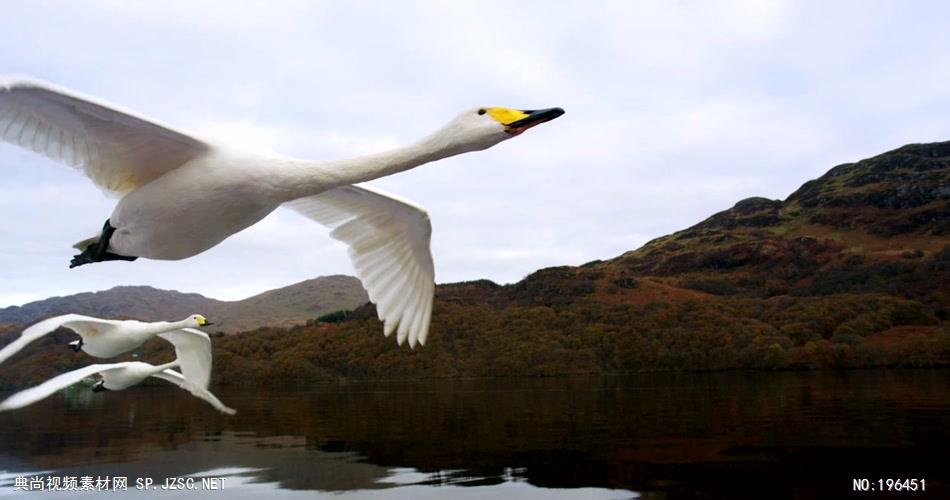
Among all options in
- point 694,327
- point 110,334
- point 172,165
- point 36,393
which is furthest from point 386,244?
point 694,327

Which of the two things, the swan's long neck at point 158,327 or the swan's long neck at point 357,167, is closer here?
the swan's long neck at point 357,167

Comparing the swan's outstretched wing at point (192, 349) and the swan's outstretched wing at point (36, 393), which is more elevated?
the swan's outstretched wing at point (192, 349)

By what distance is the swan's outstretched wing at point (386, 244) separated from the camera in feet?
28.5

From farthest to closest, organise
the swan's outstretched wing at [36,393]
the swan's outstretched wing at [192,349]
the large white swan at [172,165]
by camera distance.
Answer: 1. the swan's outstretched wing at [192,349]
2. the large white swan at [172,165]
3. the swan's outstretched wing at [36,393]

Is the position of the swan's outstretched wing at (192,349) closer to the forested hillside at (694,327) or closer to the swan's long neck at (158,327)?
the swan's long neck at (158,327)

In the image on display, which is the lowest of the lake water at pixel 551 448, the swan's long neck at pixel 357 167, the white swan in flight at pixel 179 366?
the lake water at pixel 551 448

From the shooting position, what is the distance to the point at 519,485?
25.3m

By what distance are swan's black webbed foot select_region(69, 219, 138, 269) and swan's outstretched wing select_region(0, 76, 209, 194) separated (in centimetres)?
37

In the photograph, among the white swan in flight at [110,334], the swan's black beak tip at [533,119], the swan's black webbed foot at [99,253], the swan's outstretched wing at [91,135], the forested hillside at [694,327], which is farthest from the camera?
the forested hillside at [694,327]

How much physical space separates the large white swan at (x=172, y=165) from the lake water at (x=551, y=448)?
754 inches

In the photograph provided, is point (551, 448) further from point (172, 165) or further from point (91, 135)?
point (91, 135)

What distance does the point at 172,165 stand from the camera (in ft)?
19.8

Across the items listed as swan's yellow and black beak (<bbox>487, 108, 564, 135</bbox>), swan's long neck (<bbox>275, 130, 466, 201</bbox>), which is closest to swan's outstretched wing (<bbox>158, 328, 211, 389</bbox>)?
swan's long neck (<bbox>275, 130, 466, 201</bbox>)

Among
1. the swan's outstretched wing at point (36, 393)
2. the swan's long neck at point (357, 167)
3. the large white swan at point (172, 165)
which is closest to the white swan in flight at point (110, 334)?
the large white swan at point (172, 165)
